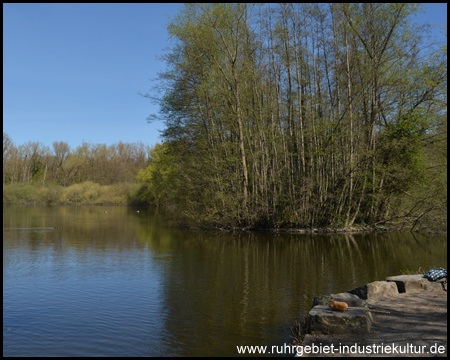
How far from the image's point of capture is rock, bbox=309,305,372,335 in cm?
531

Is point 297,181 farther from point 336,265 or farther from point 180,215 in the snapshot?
point 336,265

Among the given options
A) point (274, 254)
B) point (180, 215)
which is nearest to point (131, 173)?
point (180, 215)

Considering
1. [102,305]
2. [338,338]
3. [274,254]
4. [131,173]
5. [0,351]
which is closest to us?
[338,338]

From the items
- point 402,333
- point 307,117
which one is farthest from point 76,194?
point 402,333

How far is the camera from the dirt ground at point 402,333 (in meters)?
4.69

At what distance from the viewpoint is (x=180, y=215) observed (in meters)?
25.8

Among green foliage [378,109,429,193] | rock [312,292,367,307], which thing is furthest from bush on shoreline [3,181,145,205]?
rock [312,292,367,307]

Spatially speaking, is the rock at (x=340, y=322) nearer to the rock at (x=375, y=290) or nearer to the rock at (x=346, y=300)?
the rock at (x=346, y=300)

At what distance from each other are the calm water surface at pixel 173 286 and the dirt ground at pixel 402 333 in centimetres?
136

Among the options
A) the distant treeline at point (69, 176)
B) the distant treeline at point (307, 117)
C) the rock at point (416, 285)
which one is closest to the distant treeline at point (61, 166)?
the distant treeline at point (69, 176)

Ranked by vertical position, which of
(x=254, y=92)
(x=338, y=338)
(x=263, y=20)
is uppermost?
(x=263, y=20)

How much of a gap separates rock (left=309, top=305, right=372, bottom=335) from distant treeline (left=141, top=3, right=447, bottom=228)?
14.9 metres

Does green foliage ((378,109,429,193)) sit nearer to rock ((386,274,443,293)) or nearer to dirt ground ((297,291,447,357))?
rock ((386,274,443,293))

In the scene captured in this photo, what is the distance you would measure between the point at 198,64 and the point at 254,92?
11.2ft
